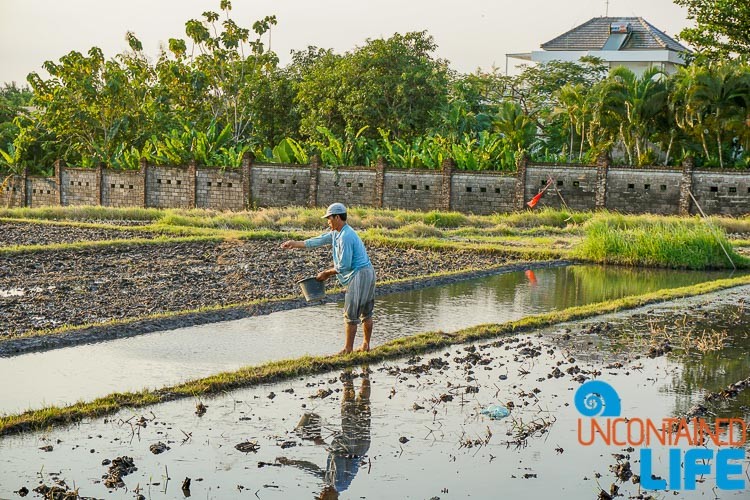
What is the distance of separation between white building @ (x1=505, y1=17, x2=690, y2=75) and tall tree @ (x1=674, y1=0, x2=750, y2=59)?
37.6ft

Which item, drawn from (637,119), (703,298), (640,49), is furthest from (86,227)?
(640,49)

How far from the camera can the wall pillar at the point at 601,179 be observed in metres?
31.8

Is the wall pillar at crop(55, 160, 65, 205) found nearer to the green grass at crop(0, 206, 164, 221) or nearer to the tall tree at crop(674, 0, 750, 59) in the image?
the green grass at crop(0, 206, 164, 221)

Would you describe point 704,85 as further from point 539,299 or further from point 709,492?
point 709,492

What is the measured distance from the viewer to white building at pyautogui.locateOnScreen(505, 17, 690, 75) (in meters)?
52.7

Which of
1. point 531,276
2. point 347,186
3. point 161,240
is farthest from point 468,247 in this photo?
point 347,186

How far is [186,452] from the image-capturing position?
21.6 feet

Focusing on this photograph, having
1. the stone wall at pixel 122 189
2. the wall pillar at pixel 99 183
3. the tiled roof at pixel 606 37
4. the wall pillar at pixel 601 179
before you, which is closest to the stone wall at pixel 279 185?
the stone wall at pixel 122 189

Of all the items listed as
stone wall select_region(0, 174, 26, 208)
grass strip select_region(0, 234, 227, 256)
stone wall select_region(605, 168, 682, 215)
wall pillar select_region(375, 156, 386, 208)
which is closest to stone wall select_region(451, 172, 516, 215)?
wall pillar select_region(375, 156, 386, 208)

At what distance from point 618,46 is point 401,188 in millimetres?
24214

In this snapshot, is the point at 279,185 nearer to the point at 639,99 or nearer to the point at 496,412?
the point at 639,99

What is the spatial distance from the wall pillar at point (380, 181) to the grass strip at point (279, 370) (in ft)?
70.9

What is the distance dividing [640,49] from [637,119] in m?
20.2

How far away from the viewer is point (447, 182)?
33.8 m
